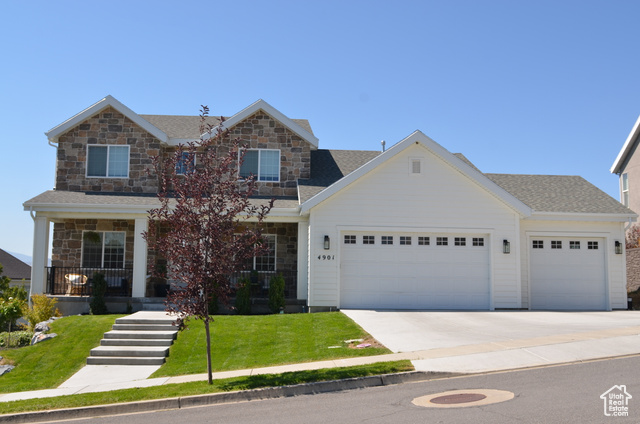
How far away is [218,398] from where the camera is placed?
988 cm

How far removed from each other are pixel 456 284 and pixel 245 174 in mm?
8508

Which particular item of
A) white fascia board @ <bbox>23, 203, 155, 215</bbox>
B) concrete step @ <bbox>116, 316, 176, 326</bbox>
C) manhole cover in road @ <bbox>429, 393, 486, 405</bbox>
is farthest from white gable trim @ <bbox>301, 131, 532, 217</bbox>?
manhole cover in road @ <bbox>429, 393, 486, 405</bbox>

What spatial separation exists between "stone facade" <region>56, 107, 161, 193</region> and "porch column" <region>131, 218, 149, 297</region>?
2451mm

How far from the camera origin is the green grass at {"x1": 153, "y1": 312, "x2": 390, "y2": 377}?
12711mm

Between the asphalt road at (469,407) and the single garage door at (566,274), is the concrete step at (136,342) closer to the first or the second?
the asphalt road at (469,407)

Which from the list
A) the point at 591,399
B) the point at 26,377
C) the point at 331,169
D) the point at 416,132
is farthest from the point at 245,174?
the point at 591,399

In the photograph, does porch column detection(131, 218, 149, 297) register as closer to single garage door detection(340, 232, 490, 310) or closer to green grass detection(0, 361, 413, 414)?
single garage door detection(340, 232, 490, 310)

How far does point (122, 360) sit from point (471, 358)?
27.2 feet

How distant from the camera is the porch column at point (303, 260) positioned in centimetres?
1930

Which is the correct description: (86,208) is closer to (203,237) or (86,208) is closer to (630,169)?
(203,237)

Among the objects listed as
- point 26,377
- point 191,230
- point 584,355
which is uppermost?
point 191,230

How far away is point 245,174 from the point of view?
857 inches

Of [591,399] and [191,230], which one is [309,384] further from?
[591,399]

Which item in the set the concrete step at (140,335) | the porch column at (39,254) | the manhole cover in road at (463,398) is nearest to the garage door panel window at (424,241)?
the concrete step at (140,335)
